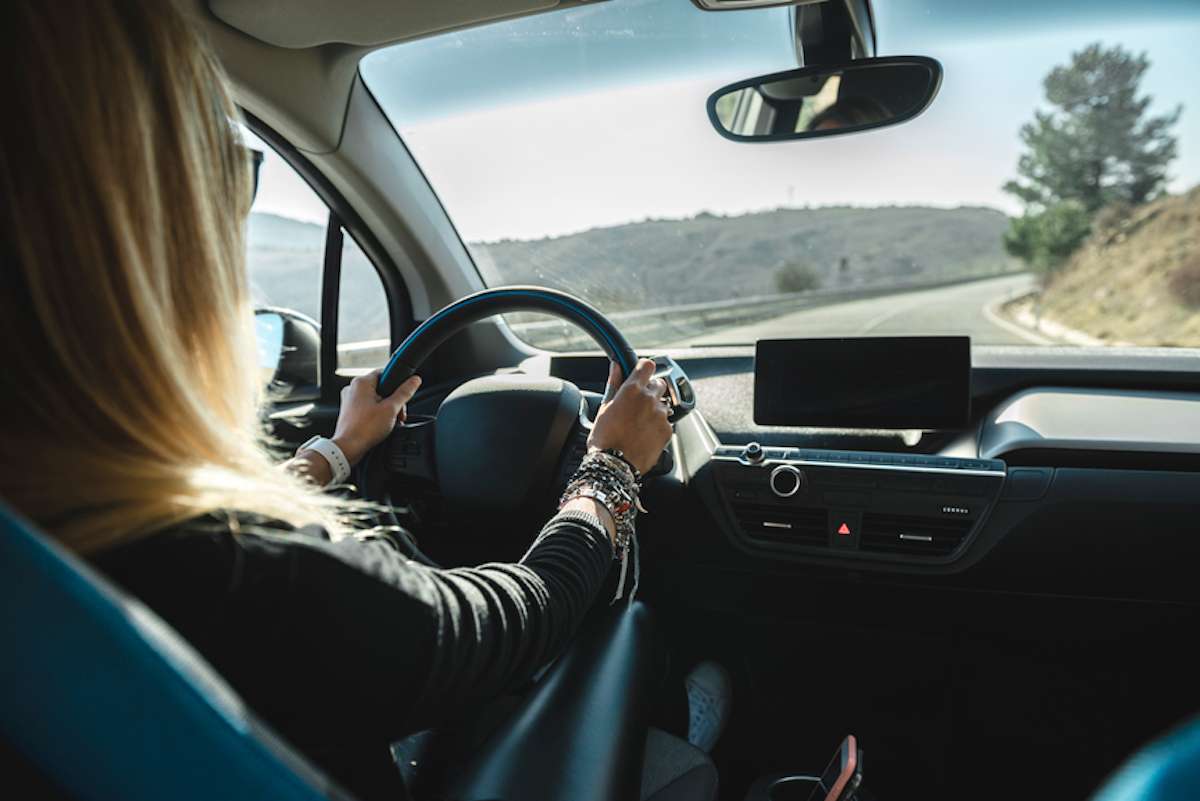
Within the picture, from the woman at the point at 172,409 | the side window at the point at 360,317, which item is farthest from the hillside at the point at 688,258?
the woman at the point at 172,409

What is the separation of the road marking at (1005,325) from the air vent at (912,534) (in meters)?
0.96

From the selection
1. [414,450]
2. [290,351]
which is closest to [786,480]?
[414,450]

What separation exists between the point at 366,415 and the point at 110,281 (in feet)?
3.95

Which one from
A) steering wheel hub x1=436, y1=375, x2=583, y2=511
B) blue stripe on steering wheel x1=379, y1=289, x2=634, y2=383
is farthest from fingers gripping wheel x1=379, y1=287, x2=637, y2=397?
steering wheel hub x1=436, y1=375, x2=583, y2=511

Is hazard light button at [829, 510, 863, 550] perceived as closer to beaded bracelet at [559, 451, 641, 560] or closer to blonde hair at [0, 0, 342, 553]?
beaded bracelet at [559, 451, 641, 560]

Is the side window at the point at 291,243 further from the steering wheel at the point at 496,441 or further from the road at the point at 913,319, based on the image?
the road at the point at 913,319

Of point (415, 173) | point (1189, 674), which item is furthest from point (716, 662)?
point (415, 173)

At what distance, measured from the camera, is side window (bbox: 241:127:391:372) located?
2.94 metres

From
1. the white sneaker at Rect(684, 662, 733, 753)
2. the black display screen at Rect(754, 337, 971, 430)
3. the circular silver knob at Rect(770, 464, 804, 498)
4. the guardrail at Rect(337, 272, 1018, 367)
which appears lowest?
the white sneaker at Rect(684, 662, 733, 753)

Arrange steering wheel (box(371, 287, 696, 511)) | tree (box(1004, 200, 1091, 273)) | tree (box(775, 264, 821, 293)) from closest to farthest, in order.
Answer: steering wheel (box(371, 287, 696, 511))
tree (box(775, 264, 821, 293))
tree (box(1004, 200, 1091, 273))

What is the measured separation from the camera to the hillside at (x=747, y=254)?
3.24m

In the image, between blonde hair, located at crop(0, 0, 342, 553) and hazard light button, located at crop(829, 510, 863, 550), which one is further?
hazard light button, located at crop(829, 510, 863, 550)

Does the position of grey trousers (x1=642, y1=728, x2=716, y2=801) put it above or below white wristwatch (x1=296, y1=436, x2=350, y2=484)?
below

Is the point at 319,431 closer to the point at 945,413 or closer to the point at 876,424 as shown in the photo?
the point at 876,424
